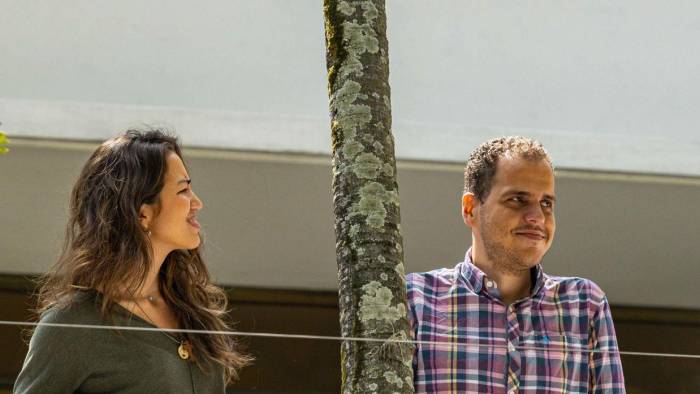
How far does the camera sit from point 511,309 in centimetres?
212

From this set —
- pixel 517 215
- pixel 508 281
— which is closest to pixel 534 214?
pixel 517 215

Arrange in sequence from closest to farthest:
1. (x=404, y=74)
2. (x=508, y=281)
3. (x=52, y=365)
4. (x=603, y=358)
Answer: (x=52, y=365) → (x=603, y=358) → (x=508, y=281) → (x=404, y=74)

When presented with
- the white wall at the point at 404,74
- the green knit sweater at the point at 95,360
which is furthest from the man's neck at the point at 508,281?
the white wall at the point at 404,74

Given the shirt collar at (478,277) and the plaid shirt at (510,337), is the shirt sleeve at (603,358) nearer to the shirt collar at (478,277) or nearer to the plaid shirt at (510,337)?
the plaid shirt at (510,337)

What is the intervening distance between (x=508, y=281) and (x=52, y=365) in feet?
2.74

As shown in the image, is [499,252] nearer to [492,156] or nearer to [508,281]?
[508,281]

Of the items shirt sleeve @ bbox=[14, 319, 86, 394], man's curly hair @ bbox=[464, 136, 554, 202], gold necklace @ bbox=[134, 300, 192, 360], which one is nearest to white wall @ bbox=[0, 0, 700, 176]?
man's curly hair @ bbox=[464, 136, 554, 202]

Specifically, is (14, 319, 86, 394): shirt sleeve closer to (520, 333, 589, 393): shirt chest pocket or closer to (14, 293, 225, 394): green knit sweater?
(14, 293, 225, 394): green knit sweater

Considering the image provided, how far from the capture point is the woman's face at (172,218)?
1979 millimetres

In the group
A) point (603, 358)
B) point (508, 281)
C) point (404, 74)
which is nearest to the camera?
point (603, 358)

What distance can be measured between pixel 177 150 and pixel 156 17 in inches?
101

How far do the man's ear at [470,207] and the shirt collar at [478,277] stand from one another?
0.08 meters

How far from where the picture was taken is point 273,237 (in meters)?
4.91

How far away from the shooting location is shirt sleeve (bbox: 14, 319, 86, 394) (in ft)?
5.92
